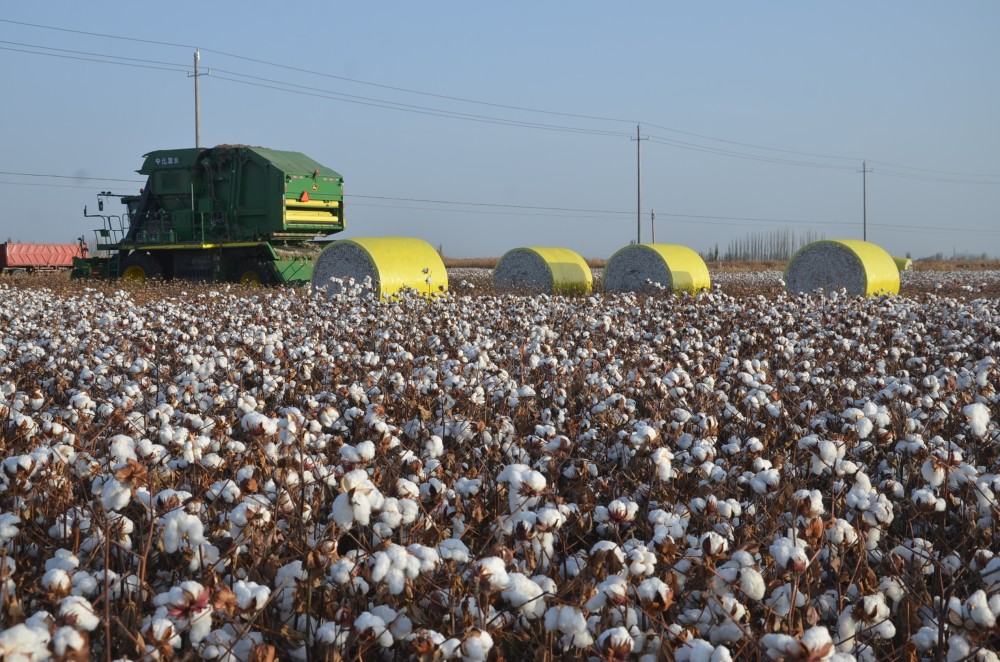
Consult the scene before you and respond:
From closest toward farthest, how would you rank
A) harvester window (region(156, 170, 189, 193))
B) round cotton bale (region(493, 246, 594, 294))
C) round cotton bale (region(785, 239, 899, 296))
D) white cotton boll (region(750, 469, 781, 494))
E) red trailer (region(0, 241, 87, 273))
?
white cotton boll (region(750, 469, 781, 494)) → round cotton bale (region(785, 239, 899, 296)) → round cotton bale (region(493, 246, 594, 294)) → harvester window (region(156, 170, 189, 193)) → red trailer (region(0, 241, 87, 273))

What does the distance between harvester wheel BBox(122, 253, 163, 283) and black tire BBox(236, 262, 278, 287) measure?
268 centimetres

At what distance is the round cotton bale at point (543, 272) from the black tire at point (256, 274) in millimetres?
5206

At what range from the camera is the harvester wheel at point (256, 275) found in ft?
72.5

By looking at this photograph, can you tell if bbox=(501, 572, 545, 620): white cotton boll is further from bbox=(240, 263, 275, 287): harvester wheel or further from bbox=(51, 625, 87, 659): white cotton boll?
bbox=(240, 263, 275, 287): harvester wheel

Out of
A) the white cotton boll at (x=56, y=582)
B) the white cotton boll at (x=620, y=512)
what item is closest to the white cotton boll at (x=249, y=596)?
the white cotton boll at (x=56, y=582)

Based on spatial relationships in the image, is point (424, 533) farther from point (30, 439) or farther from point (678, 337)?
point (678, 337)

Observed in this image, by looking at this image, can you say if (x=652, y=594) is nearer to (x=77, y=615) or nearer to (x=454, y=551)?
(x=454, y=551)

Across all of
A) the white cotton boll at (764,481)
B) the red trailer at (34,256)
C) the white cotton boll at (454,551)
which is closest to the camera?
the white cotton boll at (454,551)

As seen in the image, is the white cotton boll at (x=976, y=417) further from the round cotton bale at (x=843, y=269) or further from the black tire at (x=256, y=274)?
the black tire at (x=256, y=274)

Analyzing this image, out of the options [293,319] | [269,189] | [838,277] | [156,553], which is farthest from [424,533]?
[269,189]

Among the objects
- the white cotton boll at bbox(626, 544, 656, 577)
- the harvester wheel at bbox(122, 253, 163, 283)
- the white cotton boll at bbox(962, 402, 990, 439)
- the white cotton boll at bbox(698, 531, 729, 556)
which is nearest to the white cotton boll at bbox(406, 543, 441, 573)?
the white cotton boll at bbox(626, 544, 656, 577)

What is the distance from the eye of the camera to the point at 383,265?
16750 mm

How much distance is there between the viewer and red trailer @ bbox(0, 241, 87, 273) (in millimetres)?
38125

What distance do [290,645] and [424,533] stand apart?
580 millimetres
